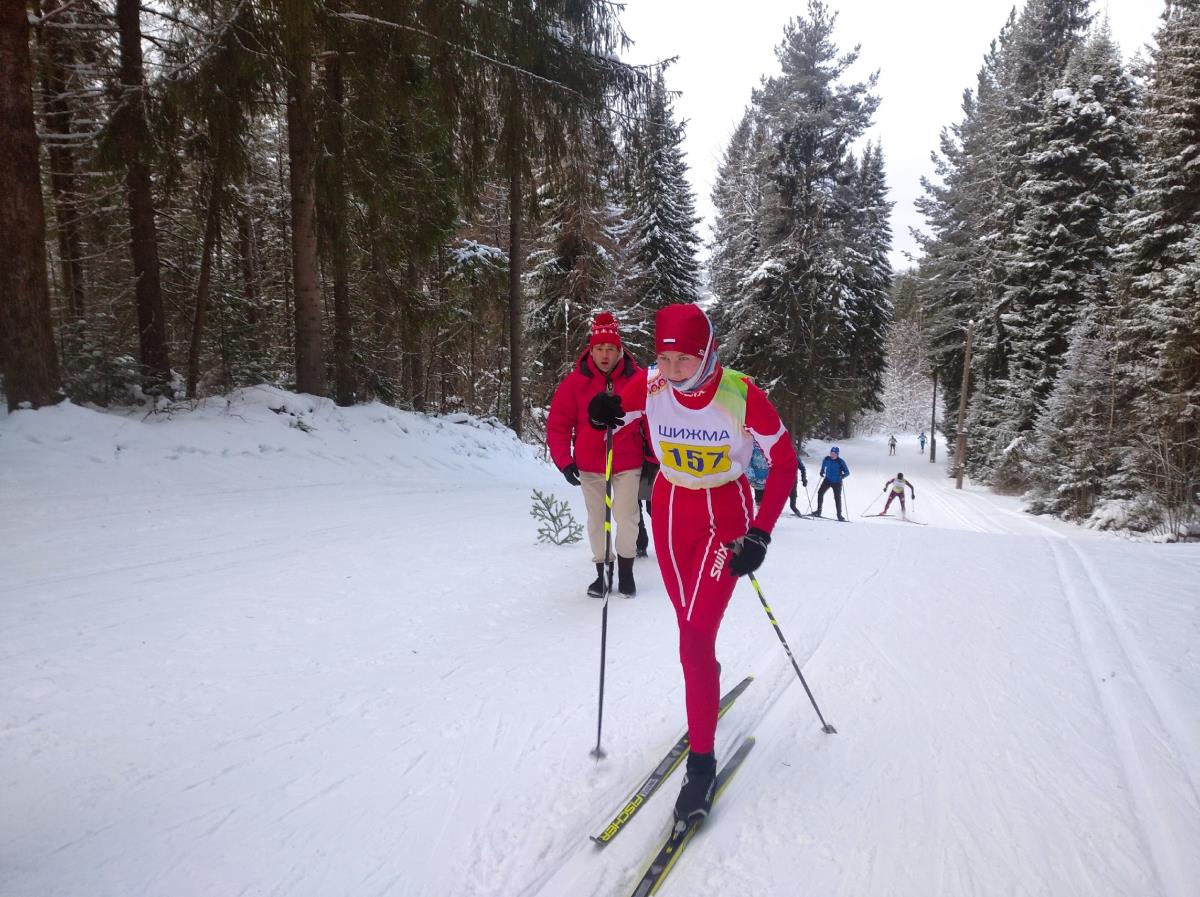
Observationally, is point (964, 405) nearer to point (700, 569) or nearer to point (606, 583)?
point (606, 583)

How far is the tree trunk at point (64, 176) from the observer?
9375mm

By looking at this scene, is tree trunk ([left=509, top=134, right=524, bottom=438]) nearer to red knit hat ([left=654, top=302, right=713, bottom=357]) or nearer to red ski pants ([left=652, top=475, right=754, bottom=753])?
red knit hat ([left=654, top=302, right=713, bottom=357])

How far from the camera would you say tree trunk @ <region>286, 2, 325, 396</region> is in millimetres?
8727

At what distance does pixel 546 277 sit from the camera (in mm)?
20609

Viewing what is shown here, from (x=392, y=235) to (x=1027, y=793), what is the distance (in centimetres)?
1136

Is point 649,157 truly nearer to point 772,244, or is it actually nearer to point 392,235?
point 392,235

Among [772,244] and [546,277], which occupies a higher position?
[772,244]

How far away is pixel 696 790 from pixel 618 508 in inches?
104

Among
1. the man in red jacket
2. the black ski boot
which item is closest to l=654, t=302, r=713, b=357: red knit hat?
the black ski boot

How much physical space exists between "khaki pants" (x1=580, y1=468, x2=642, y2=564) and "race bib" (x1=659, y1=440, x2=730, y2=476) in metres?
2.04

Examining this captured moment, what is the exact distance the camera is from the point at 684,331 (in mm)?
2545

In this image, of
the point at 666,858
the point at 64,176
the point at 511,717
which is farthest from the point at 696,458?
the point at 64,176

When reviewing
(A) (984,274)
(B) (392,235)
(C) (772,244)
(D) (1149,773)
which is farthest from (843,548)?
(A) (984,274)

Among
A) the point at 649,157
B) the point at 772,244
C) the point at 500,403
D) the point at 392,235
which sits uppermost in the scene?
the point at 772,244
